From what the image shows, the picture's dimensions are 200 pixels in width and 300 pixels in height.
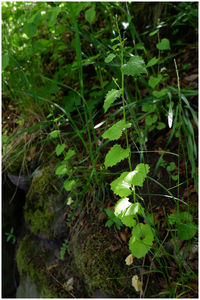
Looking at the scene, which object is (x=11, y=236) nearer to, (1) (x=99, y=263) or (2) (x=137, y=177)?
(1) (x=99, y=263)

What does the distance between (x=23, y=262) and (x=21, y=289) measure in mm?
311

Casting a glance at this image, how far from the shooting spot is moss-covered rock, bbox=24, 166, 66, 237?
Answer: 6.30 ft

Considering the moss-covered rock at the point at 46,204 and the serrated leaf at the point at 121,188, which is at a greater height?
the serrated leaf at the point at 121,188

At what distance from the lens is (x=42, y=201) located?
2051 mm

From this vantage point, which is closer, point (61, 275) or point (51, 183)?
point (61, 275)

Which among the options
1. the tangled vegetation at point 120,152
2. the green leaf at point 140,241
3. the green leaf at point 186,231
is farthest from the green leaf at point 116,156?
the green leaf at point 186,231

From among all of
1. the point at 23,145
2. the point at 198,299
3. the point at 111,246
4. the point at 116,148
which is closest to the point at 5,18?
the point at 23,145

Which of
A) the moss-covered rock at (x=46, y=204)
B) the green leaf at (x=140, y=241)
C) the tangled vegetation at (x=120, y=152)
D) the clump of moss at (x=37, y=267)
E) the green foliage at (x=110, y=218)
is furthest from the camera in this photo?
the moss-covered rock at (x=46, y=204)

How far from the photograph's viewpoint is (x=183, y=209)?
53.1 inches

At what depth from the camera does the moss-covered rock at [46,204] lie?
6.30 ft

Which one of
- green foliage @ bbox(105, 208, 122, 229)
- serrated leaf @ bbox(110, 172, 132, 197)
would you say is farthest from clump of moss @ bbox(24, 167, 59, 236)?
serrated leaf @ bbox(110, 172, 132, 197)

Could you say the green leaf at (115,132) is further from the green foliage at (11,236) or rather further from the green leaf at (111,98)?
the green foliage at (11,236)

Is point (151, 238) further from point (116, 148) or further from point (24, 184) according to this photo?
point (24, 184)

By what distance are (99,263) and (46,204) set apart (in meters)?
0.75
